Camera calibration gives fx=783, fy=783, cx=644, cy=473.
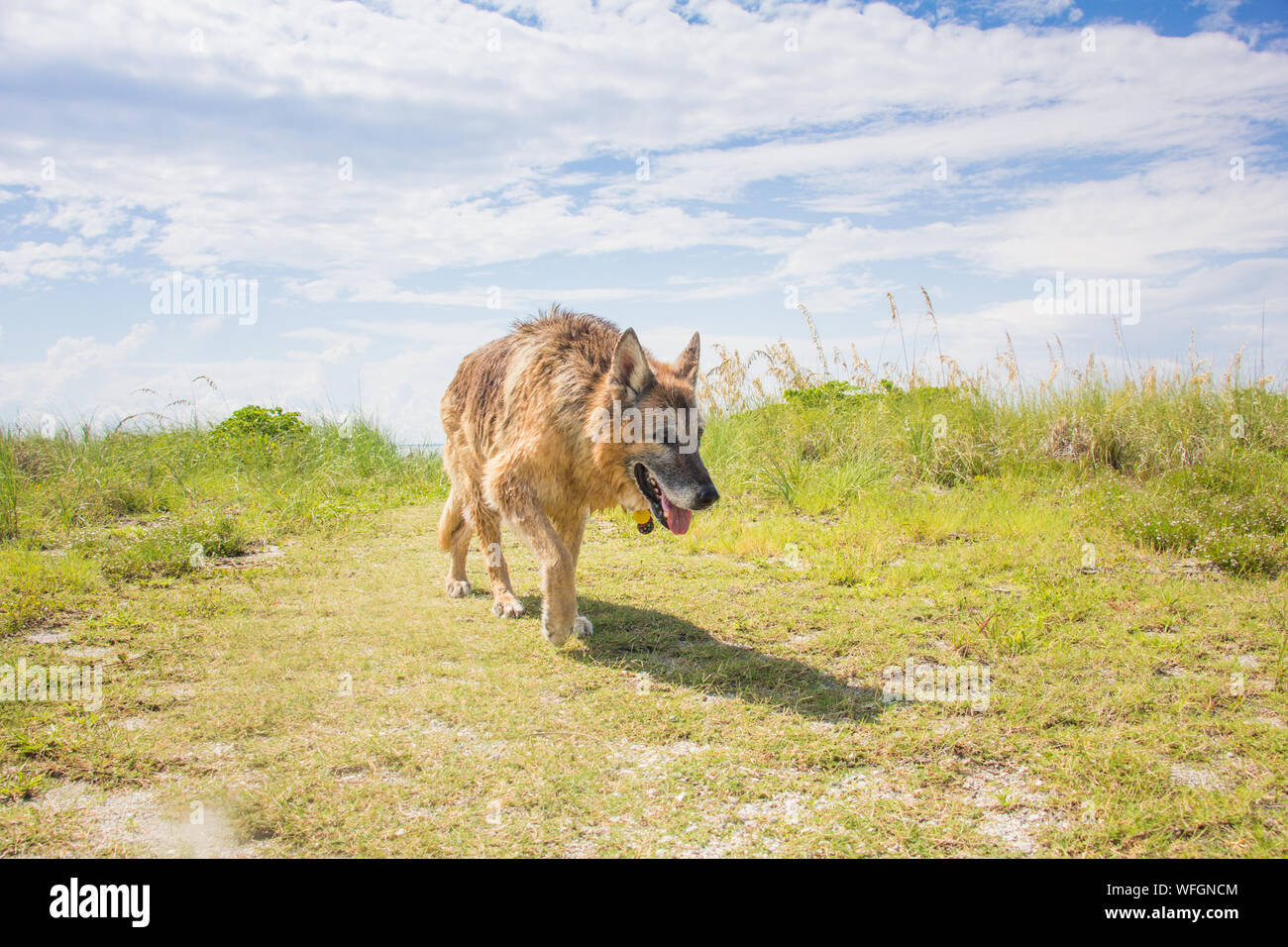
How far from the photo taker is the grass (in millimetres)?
3088

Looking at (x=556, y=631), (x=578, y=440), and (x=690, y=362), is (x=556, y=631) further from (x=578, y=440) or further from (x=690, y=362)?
(x=690, y=362)

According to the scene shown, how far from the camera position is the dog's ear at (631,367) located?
4598 millimetres

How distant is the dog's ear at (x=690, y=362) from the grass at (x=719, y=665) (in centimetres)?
174

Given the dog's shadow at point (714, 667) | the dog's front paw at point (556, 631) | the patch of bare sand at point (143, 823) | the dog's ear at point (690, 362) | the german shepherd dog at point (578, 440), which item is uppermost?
the dog's ear at point (690, 362)

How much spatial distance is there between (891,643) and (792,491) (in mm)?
4337

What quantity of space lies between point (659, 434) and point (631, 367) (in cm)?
44

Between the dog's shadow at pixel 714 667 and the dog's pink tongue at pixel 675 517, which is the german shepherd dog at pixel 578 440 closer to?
the dog's pink tongue at pixel 675 517

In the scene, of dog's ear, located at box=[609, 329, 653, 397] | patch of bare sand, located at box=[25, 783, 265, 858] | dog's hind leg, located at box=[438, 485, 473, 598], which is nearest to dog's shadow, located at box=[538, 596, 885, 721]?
dog's hind leg, located at box=[438, 485, 473, 598]

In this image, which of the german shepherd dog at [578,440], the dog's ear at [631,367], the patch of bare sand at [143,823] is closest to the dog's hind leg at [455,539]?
the german shepherd dog at [578,440]

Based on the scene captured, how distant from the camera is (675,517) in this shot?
191 inches

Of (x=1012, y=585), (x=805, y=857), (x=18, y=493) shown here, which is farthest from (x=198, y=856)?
(x=18, y=493)

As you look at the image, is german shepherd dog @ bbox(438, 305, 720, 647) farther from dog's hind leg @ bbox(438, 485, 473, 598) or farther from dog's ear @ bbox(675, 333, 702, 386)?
dog's hind leg @ bbox(438, 485, 473, 598)

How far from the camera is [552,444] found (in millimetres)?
4914

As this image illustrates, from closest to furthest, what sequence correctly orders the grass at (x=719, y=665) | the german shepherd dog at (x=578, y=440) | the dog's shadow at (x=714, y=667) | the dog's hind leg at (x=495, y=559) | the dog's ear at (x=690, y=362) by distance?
the grass at (x=719, y=665) → the dog's shadow at (x=714, y=667) → the german shepherd dog at (x=578, y=440) → the dog's ear at (x=690, y=362) → the dog's hind leg at (x=495, y=559)
